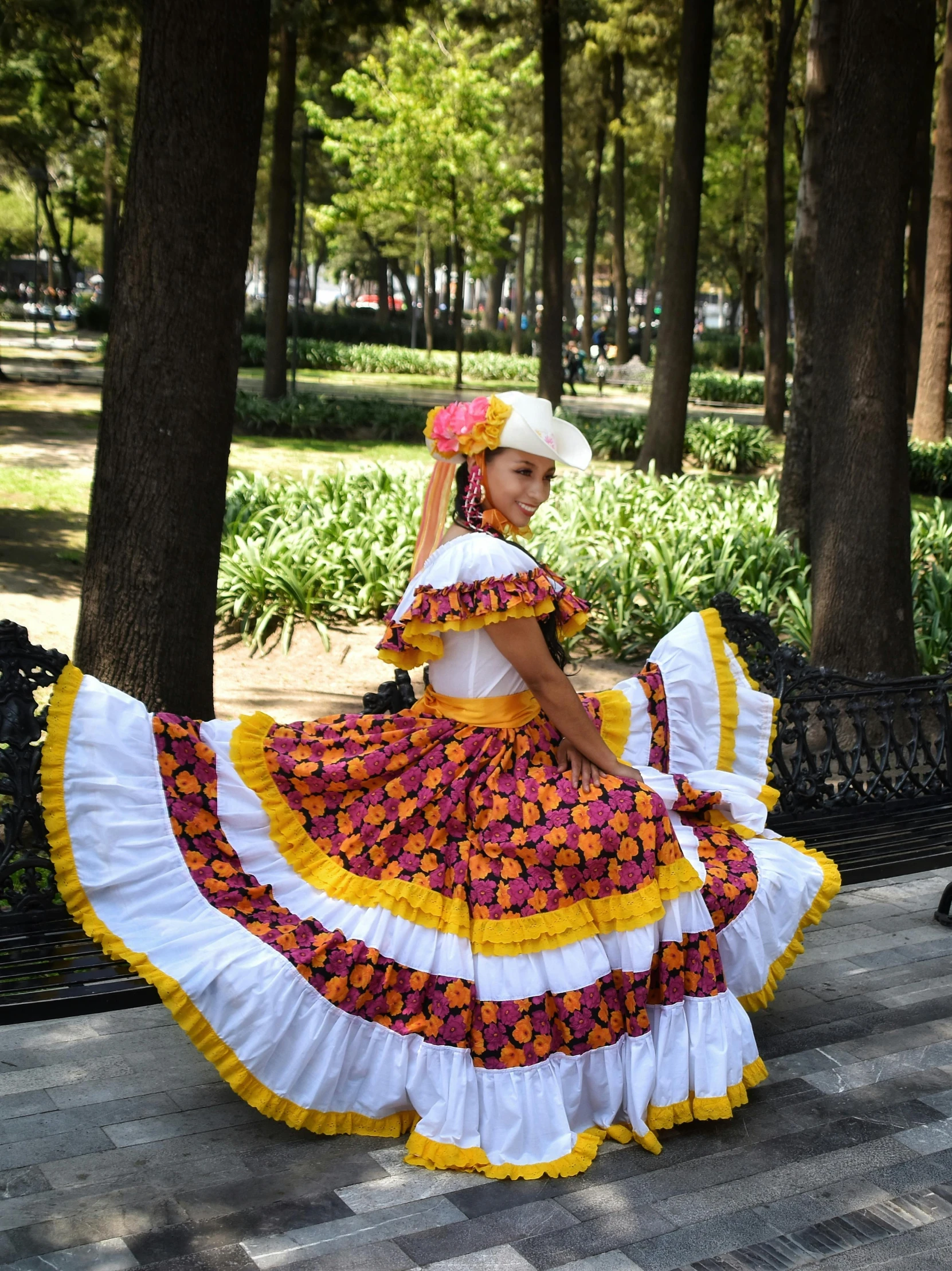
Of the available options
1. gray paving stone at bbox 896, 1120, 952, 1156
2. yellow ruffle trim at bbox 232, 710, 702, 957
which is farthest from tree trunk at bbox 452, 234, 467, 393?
gray paving stone at bbox 896, 1120, 952, 1156

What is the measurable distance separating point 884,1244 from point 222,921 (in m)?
1.57

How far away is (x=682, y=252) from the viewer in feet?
43.1

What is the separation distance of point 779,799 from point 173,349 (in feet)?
8.36

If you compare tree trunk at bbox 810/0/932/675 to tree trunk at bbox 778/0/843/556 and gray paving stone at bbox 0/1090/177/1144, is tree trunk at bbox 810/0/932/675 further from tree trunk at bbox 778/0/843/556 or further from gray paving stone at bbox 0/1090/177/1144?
gray paving stone at bbox 0/1090/177/1144

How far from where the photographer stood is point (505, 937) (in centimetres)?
300

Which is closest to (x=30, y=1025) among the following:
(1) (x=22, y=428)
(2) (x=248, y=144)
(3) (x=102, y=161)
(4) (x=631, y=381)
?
(2) (x=248, y=144)

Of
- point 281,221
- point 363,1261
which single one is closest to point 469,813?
point 363,1261

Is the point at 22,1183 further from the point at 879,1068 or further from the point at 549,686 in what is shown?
the point at 879,1068

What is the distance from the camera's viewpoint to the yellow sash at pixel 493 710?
3318 millimetres

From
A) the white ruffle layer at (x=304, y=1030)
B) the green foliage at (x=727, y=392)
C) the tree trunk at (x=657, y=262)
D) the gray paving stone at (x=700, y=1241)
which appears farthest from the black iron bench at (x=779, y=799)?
the tree trunk at (x=657, y=262)

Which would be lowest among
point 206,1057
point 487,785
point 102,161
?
point 206,1057

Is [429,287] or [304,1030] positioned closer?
[304,1030]

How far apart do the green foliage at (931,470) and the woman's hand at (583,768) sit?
1355 cm

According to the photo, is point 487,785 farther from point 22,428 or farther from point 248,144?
point 22,428
